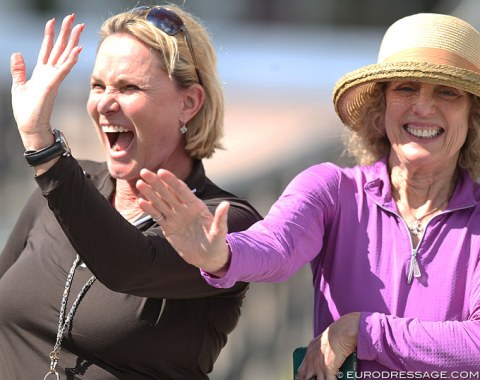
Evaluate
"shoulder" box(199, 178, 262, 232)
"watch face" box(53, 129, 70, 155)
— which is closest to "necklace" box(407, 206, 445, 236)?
"shoulder" box(199, 178, 262, 232)

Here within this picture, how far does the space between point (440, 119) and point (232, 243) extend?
29.8 inches

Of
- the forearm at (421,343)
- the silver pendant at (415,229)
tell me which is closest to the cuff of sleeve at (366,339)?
the forearm at (421,343)

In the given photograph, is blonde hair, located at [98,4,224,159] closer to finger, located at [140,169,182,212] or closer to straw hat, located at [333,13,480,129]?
straw hat, located at [333,13,480,129]

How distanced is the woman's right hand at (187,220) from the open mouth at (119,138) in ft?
2.49

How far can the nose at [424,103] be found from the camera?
315 cm

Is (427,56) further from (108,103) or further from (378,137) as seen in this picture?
(108,103)

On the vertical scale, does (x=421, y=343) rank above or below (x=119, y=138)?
below

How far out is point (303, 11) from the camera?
45.4ft

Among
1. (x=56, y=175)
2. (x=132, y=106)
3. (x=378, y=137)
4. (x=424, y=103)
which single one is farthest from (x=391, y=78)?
(x=56, y=175)

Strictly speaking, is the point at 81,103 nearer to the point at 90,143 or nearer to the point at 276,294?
the point at 90,143

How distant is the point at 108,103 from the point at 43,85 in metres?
0.37

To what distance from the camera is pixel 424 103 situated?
10.4 ft

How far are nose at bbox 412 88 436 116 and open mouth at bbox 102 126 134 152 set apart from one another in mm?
856

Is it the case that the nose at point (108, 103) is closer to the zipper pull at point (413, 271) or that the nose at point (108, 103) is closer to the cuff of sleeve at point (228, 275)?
the cuff of sleeve at point (228, 275)
